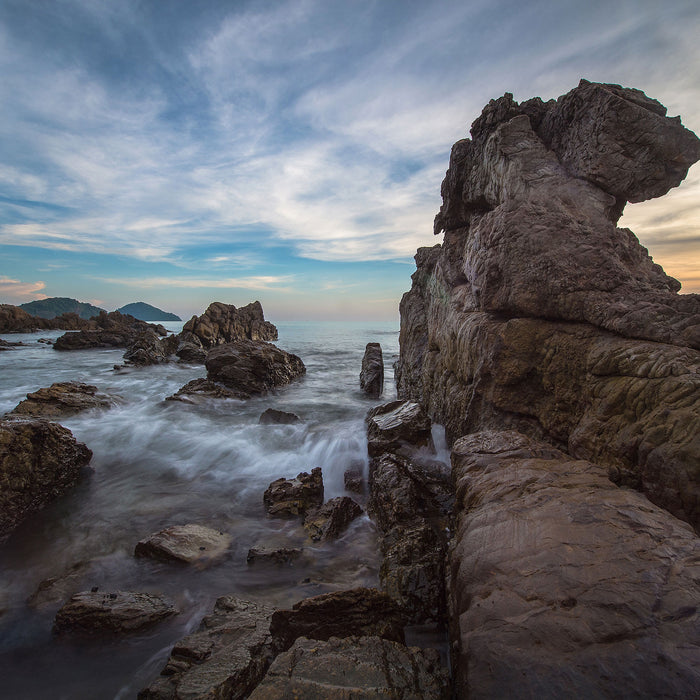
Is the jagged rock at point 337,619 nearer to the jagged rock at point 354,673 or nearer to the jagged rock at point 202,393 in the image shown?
the jagged rock at point 354,673

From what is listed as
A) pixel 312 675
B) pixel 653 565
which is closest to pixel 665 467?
pixel 653 565

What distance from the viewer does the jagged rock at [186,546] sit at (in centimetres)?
521

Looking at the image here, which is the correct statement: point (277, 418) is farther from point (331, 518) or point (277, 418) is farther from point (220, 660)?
point (220, 660)

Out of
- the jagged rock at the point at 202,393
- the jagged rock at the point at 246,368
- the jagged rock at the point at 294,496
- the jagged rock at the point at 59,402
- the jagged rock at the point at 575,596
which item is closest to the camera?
the jagged rock at the point at 575,596

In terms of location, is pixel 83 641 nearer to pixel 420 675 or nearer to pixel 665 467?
pixel 420 675

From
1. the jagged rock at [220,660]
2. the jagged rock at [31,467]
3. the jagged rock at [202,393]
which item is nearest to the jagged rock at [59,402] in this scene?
the jagged rock at [202,393]

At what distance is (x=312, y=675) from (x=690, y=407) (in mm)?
4418

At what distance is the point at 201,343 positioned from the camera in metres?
39.5

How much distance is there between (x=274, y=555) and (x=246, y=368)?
1382cm

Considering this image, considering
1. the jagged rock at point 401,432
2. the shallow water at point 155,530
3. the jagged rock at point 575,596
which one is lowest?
the shallow water at point 155,530

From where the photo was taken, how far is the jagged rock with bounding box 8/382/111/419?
11.1m

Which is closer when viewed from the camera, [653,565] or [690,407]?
[653,565]

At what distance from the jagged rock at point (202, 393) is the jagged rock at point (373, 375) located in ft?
22.2

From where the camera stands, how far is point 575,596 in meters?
2.31
